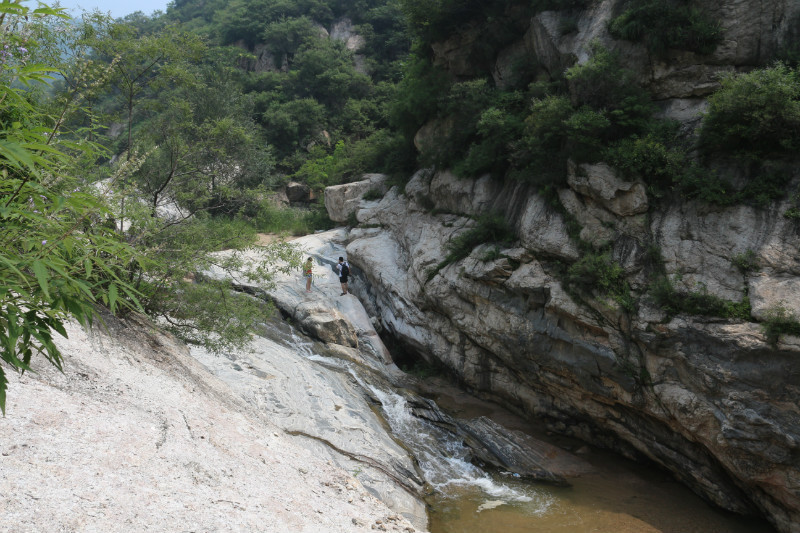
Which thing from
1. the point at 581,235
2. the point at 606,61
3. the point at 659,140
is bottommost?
the point at 581,235

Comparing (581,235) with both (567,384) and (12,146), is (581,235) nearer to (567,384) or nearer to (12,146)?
(567,384)

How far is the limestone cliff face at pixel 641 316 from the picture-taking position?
8977 mm

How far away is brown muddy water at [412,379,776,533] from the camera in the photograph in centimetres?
909

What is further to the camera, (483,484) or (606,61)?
(606,61)

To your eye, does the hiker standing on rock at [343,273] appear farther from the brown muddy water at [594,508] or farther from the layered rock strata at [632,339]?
the brown muddy water at [594,508]

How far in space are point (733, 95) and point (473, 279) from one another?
6672mm

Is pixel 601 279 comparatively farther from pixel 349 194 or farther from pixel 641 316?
pixel 349 194

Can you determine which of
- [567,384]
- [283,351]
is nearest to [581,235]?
[567,384]

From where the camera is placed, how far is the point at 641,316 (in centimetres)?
1025

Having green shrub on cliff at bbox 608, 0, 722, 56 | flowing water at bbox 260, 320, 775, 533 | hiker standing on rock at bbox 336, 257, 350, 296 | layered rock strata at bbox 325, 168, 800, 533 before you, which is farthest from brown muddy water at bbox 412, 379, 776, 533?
green shrub on cliff at bbox 608, 0, 722, 56

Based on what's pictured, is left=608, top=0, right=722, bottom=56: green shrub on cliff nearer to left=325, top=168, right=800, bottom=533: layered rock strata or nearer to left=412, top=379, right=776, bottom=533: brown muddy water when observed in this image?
left=325, top=168, right=800, bottom=533: layered rock strata

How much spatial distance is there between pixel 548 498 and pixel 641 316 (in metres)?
3.95

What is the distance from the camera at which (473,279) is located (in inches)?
529

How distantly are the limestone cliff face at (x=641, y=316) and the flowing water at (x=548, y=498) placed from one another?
433 millimetres
